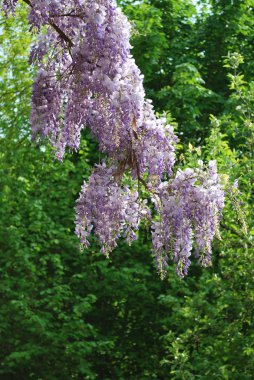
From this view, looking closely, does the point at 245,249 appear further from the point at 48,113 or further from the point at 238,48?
the point at 238,48

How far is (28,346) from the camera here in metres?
11.9

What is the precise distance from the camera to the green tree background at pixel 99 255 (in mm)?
11938

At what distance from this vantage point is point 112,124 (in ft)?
17.0

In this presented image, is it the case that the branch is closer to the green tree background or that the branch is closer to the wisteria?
the wisteria

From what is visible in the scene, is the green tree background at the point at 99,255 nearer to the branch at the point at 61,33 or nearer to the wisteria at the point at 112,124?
the wisteria at the point at 112,124

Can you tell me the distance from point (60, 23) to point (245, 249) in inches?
167

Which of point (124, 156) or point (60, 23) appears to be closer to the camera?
point (124, 156)

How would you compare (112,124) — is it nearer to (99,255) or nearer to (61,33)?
(61,33)

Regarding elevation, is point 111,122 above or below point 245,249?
below

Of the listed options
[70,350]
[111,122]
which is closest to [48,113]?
[111,122]

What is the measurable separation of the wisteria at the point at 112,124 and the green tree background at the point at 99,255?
15.2 ft

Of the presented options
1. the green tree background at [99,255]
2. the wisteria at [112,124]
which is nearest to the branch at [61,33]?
the wisteria at [112,124]

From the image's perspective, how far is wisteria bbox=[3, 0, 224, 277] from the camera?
5.08 meters

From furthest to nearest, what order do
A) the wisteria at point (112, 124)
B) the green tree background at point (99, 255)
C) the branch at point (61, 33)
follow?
the green tree background at point (99, 255), the branch at point (61, 33), the wisteria at point (112, 124)
